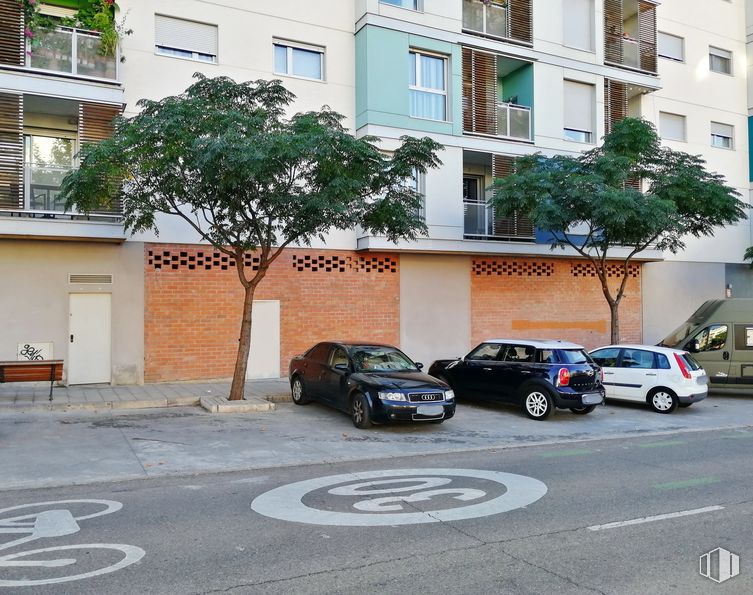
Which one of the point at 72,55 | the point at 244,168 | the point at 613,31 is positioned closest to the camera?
the point at 244,168

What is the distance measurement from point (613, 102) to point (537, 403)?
13.8 m

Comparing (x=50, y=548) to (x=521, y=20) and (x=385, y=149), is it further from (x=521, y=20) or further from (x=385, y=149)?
(x=521, y=20)

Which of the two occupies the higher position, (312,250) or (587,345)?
(312,250)

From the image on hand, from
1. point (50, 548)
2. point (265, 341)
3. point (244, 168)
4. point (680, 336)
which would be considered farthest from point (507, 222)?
point (50, 548)

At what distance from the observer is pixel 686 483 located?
7.16 metres

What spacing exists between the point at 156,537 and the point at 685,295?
22.6m

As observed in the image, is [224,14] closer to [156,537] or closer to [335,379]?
[335,379]

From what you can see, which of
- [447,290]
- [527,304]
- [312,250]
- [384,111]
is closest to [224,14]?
[384,111]

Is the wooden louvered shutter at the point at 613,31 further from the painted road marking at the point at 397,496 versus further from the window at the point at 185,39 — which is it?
the painted road marking at the point at 397,496

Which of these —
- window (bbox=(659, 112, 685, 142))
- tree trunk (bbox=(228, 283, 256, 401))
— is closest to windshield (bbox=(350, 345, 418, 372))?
tree trunk (bbox=(228, 283, 256, 401))

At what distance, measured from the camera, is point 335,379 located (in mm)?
11398

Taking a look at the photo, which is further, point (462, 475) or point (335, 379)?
point (335, 379)

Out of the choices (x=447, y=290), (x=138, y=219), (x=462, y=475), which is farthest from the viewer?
(x=447, y=290)

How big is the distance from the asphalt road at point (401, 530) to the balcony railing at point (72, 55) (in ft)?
35.3
